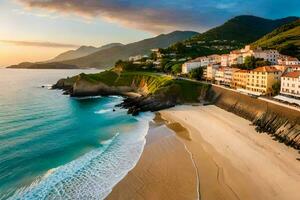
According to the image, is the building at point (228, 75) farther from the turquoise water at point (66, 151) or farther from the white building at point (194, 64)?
the turquoise water at point (66, 151)

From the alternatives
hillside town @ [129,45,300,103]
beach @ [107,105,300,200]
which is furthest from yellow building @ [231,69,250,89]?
beach @ [107,105,300,200]

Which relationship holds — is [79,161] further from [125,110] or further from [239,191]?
[125,110]

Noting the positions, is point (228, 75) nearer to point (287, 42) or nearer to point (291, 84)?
point (291, 84)

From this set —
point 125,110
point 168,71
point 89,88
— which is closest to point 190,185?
point 125,110

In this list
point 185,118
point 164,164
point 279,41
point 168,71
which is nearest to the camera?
point 164,164

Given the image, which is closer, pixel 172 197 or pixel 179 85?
pixel 172 197

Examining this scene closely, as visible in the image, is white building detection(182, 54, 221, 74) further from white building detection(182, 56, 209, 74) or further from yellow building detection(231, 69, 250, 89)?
yellow building detection(231, 69, 250, 89)

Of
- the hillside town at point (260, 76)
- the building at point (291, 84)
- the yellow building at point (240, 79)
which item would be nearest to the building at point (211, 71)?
the hillside town at point (260, 76)
